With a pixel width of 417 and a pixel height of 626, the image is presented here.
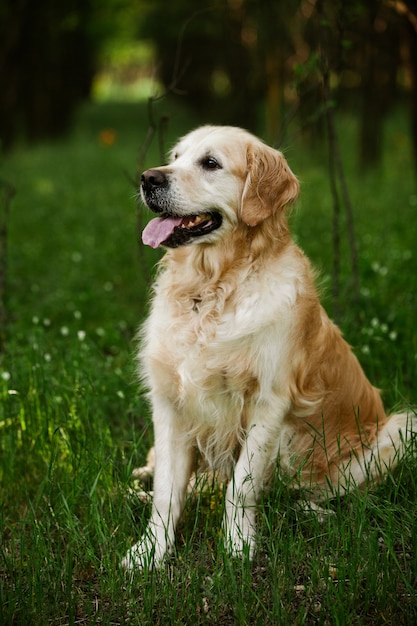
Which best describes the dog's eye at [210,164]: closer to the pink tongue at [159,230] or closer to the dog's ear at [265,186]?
the dog's ear at [265,186]

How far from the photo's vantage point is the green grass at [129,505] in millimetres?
2359

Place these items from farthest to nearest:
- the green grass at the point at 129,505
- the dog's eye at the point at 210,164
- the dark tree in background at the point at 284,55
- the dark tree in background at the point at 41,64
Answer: the dark tree in background at the point at 41,64 → the dark tree in background at the point at 284,55 → the dog's eye at the point at 210,164 → the green grass at the point at 129,505

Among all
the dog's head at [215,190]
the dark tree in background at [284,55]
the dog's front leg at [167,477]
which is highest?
the dark tree in background at [284,55]

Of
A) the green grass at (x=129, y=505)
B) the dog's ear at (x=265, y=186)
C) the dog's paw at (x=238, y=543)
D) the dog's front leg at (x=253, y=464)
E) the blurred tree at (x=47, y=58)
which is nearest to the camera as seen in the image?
the green grass at (x=129, y=505)

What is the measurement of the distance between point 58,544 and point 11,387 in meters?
1.25

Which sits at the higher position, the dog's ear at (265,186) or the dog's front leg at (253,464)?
the dog's ear at (265,186)

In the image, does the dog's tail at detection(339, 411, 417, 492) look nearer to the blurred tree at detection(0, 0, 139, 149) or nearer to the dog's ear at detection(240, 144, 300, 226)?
the dog's ear at detection(240, 144, 300, 226)

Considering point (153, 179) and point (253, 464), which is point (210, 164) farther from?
point (253, 464)

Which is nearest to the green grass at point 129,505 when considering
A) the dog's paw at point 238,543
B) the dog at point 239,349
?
the dog's paw at point 238,543

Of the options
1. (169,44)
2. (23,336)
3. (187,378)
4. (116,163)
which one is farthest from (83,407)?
(169,44)

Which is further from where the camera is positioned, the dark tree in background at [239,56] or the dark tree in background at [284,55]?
the dark tree in background at [284,55]

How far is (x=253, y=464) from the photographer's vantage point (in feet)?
9.44

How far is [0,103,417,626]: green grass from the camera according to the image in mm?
2359

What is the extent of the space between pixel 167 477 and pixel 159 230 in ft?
3.44
